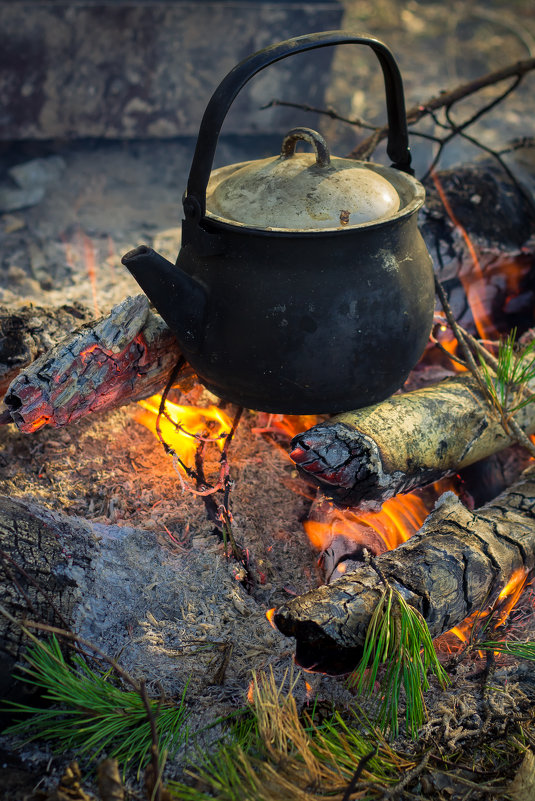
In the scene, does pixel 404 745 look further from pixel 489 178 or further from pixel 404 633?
pixel 489 178

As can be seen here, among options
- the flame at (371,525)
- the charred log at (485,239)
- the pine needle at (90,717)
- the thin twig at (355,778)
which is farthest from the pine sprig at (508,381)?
the pine needle at (90,717)

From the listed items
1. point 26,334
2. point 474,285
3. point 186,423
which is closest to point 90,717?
point 186,423

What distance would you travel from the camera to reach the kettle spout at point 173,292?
1657 mm

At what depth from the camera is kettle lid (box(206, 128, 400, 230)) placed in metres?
1.67

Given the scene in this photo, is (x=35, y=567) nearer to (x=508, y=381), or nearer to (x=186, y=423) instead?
(x=186, y=423)

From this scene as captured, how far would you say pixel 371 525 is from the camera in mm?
1964

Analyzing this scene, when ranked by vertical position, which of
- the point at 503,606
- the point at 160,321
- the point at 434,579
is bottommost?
the point at 503,606

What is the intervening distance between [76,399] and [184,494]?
0.46 metres

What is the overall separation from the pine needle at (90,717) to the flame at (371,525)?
692mm

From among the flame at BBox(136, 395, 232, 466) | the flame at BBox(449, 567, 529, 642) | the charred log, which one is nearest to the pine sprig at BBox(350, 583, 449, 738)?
the flame at BBox(449, 567, 529, 642)

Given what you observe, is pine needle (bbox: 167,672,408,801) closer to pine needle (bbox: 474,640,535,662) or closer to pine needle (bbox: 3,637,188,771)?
pine needle (bbox: 3,637,188,771)

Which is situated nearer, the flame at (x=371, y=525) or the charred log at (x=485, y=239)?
the flame at (x=371, y=525)

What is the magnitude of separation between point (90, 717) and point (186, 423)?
1030mm

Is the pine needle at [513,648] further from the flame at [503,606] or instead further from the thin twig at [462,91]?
the thin twig at [462,91]
